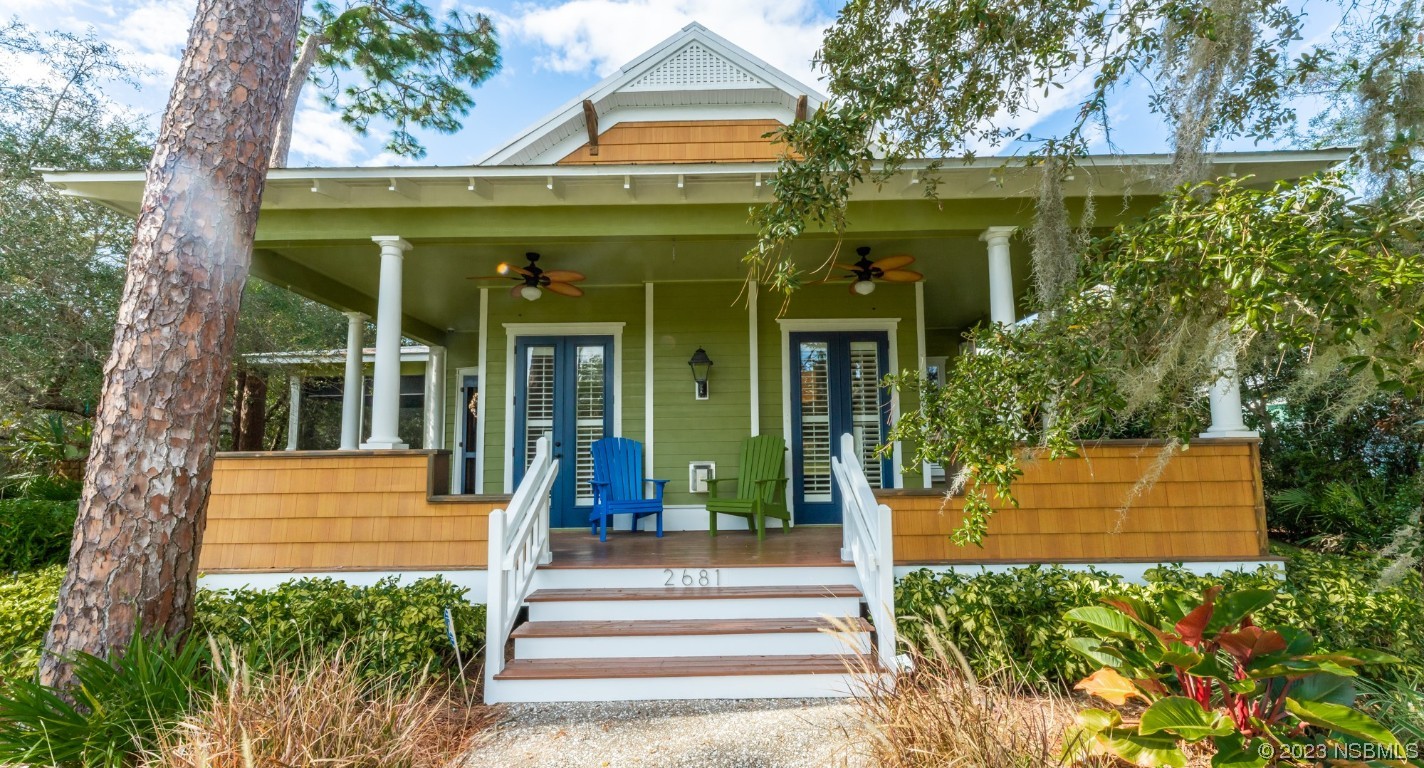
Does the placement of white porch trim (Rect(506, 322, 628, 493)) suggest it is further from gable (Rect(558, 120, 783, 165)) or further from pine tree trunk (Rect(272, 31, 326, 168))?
pine tree trunk (Rect(272, 31, 326, 168))

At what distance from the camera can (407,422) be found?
1184 cm

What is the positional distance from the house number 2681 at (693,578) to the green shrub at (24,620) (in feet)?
9.17

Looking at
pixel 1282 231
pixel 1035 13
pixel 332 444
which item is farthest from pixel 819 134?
pixel 332 444

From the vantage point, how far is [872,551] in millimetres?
3271

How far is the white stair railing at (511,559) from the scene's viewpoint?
3.01 metres

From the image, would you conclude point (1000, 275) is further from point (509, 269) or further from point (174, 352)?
point (174, 352)

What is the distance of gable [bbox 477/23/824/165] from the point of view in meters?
6.20

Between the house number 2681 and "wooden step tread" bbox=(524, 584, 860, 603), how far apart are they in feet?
0.28

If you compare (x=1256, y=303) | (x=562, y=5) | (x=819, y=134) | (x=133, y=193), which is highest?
(x=562, y=5)

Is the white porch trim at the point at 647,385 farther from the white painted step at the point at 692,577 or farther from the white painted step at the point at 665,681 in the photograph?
the white painted step at the point at 665,681

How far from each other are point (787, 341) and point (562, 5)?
4.90 meters

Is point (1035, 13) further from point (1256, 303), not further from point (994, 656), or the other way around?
point (994, 656)

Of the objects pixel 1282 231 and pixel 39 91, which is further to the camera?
pixel 39 91

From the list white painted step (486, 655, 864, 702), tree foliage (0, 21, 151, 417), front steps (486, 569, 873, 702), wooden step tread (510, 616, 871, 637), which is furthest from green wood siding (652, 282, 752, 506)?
tree foliage (0, 21, 151, 417)
